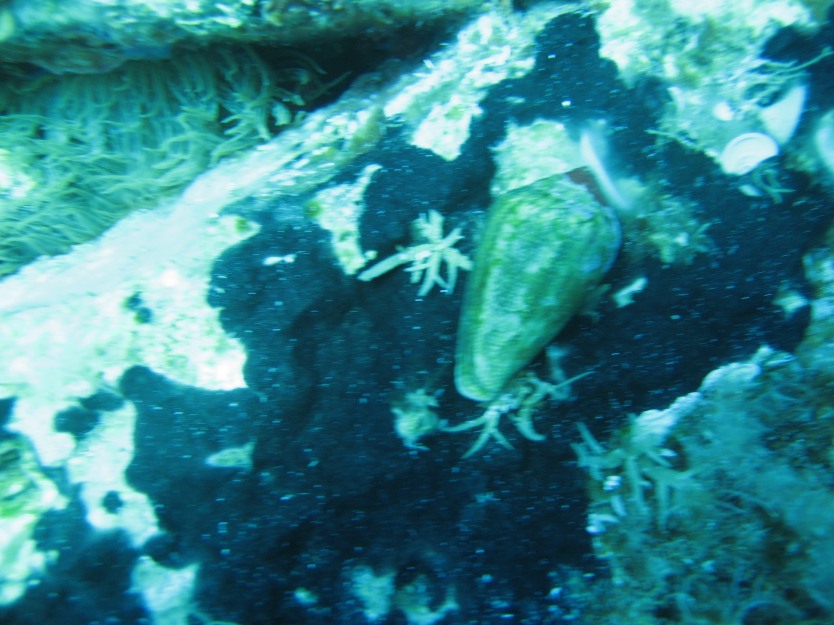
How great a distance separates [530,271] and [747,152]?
3.84 feet

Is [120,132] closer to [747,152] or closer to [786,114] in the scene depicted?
[747,152]

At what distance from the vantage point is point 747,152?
2.21 m

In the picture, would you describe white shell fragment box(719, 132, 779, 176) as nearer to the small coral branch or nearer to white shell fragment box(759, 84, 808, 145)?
white shell fragment box(759, 84, 808, 145)

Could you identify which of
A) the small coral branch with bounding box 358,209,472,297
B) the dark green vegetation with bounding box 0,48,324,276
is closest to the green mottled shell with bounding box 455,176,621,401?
the small coral branch with bounding box 358,209,472,297

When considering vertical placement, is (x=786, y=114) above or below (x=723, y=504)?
above

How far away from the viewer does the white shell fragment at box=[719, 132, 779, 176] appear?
2.20m

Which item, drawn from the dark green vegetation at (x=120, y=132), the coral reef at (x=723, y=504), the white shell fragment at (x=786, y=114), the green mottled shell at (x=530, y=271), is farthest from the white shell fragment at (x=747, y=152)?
the dark green vegetation at (x=120, y=132)

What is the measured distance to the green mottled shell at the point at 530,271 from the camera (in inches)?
82.7

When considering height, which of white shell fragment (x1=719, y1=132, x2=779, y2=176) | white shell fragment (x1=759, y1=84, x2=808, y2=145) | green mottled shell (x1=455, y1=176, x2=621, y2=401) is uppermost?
white shell fragment (x1=759, y1=84, x2=808, y2=145)

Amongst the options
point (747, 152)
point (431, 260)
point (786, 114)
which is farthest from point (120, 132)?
point (786, 114)

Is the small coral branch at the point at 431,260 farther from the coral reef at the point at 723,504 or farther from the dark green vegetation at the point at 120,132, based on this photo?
the dark green vegetation at the point at 120,132

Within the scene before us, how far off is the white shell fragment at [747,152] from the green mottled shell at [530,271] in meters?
0.59

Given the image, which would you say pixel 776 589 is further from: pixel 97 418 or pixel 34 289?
pixel 34 289

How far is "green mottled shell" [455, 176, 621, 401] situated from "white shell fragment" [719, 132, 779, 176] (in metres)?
0.59
